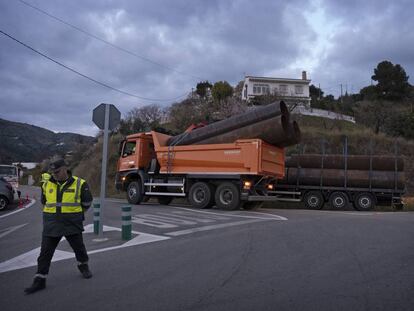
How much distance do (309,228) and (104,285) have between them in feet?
20.1

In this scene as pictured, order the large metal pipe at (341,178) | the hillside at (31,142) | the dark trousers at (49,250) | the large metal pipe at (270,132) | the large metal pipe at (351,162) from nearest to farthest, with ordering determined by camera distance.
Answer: the dark trousers at (49,250) → the large metal pipe at (270,132) → the large metal pipe at (341,178) → the large metal pipe at (351,162) → the hillside at (31,142)

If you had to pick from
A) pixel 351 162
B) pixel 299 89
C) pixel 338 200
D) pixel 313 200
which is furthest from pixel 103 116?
pixel 299 89

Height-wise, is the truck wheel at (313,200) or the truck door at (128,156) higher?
the truck door at (128,156)

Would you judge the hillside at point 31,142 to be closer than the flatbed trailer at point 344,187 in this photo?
No

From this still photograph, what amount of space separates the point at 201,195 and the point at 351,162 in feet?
26.7

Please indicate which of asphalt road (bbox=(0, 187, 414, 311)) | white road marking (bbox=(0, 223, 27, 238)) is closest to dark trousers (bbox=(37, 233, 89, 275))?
asphalt road (bbox=(0, 187, 414, 311))

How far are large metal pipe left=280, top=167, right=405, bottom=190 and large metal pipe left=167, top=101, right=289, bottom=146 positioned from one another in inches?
243

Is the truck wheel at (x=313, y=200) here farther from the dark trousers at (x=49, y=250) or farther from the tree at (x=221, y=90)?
the tree at (x=221, y=90)

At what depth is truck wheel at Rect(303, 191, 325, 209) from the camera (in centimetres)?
2162

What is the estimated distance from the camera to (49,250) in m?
5.94

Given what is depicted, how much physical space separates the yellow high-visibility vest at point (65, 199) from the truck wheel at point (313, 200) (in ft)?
55.8

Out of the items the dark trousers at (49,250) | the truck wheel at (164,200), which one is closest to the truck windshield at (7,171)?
the truck wheel at (164,200)

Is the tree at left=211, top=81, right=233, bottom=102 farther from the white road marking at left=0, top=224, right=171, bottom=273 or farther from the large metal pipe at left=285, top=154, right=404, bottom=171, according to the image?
the white road marking at left=0, top=224, right=171, bottom=273

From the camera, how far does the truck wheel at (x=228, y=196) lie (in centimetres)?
1645
